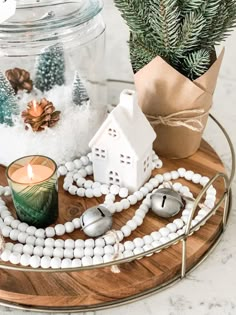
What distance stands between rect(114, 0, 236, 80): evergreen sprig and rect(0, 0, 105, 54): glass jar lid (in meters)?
0.05

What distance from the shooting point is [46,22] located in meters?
0.69

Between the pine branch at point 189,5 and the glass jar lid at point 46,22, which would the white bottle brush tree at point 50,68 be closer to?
the glass jar lid at point 46,22

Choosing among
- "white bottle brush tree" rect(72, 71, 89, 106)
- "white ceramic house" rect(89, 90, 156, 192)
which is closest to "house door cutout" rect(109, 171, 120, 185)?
"white ceramic house" rect(89, 90, 156, 192)

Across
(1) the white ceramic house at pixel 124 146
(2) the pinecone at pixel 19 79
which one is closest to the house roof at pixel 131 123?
(1) the white ceramic house at pixel 124 146

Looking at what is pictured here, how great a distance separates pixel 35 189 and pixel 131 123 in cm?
13

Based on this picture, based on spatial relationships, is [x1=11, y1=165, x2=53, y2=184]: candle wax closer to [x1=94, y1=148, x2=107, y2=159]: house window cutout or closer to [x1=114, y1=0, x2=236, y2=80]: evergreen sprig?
[x1=94, y1=148, x2=107, y2=159]: house window cutout

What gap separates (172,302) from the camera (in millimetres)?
614

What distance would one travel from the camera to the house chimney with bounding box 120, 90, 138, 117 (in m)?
0.67

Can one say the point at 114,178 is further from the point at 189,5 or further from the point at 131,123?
the point at 189,5

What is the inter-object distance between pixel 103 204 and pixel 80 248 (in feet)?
0.24

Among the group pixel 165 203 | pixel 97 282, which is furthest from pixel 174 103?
pixel 97 282

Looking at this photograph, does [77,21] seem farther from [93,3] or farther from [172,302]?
[172,302]

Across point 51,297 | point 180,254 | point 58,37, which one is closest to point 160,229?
point 180,254

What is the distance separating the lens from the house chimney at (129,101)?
674 mm
